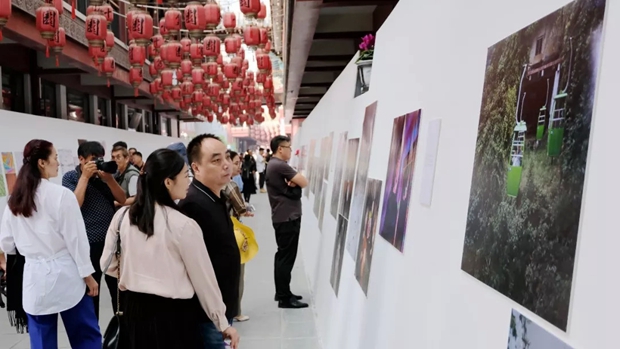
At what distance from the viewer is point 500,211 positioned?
109cm

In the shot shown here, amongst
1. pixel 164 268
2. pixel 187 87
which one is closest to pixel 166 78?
pixel 187 87

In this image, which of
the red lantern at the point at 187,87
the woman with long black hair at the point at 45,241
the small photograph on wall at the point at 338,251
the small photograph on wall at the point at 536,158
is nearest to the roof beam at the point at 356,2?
the small photograph on wall at the point at 338,251

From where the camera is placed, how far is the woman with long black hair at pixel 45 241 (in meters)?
2.73

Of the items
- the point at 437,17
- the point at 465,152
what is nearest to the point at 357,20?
the point at 437,17

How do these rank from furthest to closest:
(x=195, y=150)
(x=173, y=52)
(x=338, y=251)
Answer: (x=173, y=52) → (x=338, y=251) → (x=195, y=150)

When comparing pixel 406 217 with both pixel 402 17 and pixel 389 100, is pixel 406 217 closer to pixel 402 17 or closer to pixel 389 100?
pixel 389 100

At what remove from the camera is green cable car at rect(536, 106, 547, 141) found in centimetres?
94

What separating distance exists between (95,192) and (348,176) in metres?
1.75

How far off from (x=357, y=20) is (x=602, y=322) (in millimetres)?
6182

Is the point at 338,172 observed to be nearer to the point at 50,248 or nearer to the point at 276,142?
the point at 276,142

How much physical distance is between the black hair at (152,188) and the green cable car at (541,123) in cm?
147

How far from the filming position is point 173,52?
9164mm

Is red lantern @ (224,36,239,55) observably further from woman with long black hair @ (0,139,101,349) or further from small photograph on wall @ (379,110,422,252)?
small photograph on wall @ (379,110,422,252)

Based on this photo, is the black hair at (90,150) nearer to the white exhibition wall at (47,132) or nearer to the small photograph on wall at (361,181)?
the small photograph on wall at (361,181)
